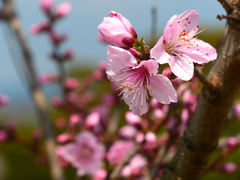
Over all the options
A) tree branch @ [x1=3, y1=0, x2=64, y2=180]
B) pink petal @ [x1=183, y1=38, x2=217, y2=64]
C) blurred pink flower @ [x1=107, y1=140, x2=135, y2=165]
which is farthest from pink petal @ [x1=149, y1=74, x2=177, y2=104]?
tree branch @ [x1=3, y1=0, x2=64, y2=180]

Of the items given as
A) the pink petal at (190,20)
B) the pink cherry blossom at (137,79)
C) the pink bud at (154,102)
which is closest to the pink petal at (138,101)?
the pink cherry blossom at (137,79)

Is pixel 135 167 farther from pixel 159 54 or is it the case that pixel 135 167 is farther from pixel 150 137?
pixel 159 54

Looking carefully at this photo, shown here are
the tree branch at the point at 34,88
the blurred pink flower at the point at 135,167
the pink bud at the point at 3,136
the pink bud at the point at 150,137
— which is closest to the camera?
the pink bud at the point at 150,137

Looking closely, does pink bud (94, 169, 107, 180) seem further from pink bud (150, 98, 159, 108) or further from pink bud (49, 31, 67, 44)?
pink bud (49, 31, 67, 44)

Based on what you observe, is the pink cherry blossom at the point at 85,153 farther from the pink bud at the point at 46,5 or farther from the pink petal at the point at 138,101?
the pink bud at the point at 46,5

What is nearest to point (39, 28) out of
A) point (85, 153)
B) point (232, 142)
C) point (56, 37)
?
point (56, 37)

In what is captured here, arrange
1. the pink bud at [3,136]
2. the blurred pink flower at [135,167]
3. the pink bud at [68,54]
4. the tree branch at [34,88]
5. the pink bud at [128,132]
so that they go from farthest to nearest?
the pink bud at [68,54], the pink bud at [3,136], the tree branch at [34,88], the pink bud at [128,132], the blurred pink flower at [135,167]

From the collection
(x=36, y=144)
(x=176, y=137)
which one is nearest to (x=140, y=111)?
(x=176, y=137)

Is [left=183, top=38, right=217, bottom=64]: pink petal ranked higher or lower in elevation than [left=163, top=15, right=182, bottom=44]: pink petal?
lower
